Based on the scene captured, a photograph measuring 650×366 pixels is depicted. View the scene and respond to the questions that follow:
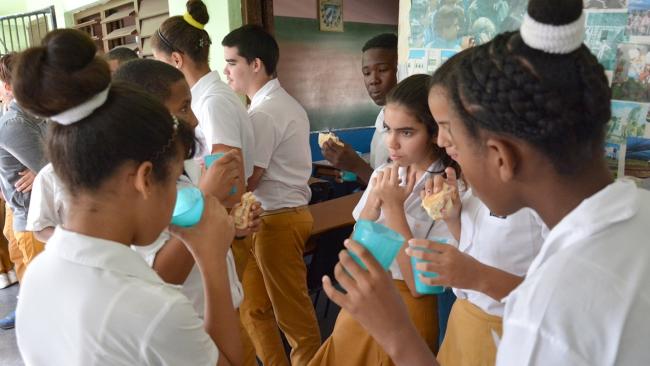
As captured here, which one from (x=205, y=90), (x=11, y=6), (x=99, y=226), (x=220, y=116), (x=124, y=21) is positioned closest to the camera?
(x=99, y=226)

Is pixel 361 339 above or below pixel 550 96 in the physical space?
below

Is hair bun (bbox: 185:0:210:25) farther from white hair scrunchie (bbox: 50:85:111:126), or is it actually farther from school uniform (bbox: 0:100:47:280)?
white hair scrunchie (bbox: 50:85:111:126)

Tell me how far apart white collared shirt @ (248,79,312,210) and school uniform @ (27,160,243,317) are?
32.3 inches

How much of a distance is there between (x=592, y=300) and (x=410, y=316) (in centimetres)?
90

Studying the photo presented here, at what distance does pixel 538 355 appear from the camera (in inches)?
24.0

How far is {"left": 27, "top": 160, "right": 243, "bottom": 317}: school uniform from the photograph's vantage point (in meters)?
1.29

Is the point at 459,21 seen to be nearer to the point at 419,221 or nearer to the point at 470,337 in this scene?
the point at 419,221

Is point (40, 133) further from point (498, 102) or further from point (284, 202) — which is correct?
point (498, 102)

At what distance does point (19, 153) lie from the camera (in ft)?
8.10

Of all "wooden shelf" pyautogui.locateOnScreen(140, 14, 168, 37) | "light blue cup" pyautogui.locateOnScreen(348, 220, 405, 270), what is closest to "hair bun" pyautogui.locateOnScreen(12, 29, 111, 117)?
"light blue cup" pyautogui.locateOnScreen(348, 220, 405, 270)

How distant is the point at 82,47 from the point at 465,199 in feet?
3.60

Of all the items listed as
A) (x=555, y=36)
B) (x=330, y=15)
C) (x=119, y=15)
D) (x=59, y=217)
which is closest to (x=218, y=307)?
(x=555, y=36)

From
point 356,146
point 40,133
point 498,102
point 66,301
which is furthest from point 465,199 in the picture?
point 356,146

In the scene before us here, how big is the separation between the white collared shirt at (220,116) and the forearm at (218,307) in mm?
1013
